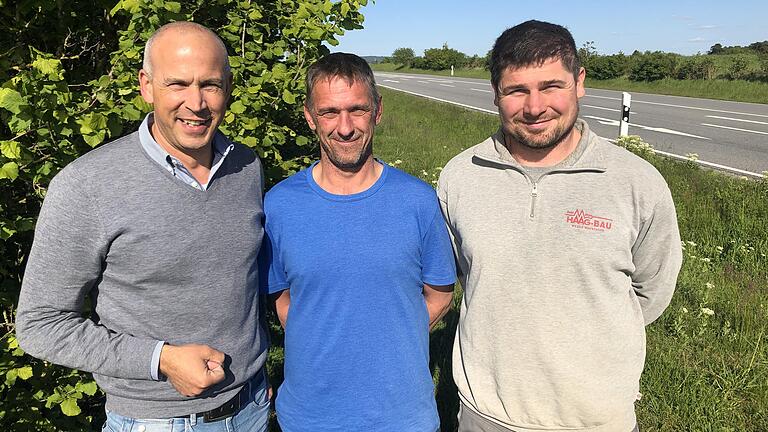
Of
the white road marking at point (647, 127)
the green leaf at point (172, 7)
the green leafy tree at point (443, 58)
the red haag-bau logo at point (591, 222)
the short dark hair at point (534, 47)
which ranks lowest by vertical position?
the white road marking at point (647, 127)

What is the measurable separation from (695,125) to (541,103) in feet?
52.5

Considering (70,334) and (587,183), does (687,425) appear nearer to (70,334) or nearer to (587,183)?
(587,183)

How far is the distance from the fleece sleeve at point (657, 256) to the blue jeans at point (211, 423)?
1.57 m

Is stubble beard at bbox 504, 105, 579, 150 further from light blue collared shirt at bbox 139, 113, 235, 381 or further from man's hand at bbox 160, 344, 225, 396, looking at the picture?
man's hand at bbox 160, 344, 225, 396

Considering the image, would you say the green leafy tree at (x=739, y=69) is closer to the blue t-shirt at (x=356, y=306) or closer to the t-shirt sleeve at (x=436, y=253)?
the t-shirt sleeve at (x=436, y=253)

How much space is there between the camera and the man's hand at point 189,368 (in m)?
1.77

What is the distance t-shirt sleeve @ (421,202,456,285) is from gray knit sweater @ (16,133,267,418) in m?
0.67

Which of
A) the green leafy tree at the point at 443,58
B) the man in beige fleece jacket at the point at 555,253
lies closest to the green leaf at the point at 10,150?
the man in beige fleece jacket at the point at 555,253

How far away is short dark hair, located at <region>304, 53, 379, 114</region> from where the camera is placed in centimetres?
218

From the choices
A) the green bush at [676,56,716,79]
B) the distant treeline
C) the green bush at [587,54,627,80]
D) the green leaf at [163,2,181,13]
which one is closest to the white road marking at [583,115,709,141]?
the distant treeline

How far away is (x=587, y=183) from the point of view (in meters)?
2.13

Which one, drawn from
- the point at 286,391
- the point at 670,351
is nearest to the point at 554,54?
the point at 286,391

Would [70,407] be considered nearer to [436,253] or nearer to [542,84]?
[436,253]

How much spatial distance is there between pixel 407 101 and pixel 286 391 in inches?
871
